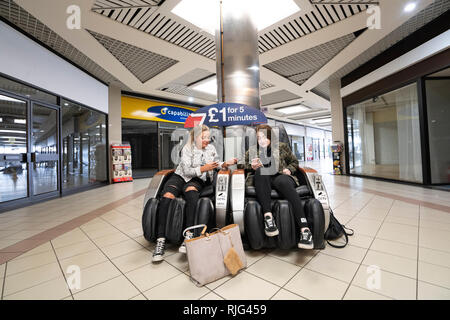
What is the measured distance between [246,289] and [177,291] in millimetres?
445

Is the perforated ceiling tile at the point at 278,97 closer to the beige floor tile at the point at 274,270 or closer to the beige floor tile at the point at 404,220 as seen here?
the beige floor tile at the point at 404,220

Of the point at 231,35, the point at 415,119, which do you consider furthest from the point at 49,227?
the point at 415,119

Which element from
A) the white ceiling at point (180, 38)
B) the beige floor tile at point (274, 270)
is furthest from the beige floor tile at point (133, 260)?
the white ceiling at point (180, 38)

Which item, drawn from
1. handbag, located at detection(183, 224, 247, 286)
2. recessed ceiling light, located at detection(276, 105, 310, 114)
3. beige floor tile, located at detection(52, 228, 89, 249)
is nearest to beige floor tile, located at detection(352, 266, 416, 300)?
handbag, located at detection(183, 224, 247, 286)

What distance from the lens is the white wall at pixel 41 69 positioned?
11.2 feet

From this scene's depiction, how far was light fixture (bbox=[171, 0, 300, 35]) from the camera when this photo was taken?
3285 mm

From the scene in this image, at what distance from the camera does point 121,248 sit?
1.88m

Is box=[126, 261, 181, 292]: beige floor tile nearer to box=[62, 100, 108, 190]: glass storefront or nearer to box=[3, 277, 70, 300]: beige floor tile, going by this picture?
box=[3, 277, 70, 300]: beige floor tile

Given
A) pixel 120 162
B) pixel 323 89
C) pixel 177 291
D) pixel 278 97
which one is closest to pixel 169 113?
pixel 120 162

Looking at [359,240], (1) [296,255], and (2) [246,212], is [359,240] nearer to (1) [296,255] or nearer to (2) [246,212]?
(1) [296,255]

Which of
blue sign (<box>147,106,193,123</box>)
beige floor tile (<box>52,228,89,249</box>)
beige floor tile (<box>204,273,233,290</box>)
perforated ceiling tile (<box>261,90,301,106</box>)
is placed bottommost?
beige floor tile (<box>204,273,233,290</box>)

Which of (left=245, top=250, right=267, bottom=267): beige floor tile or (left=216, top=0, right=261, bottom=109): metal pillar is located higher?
(left=216, top=0, right=261, bottom=109): metal pillar
